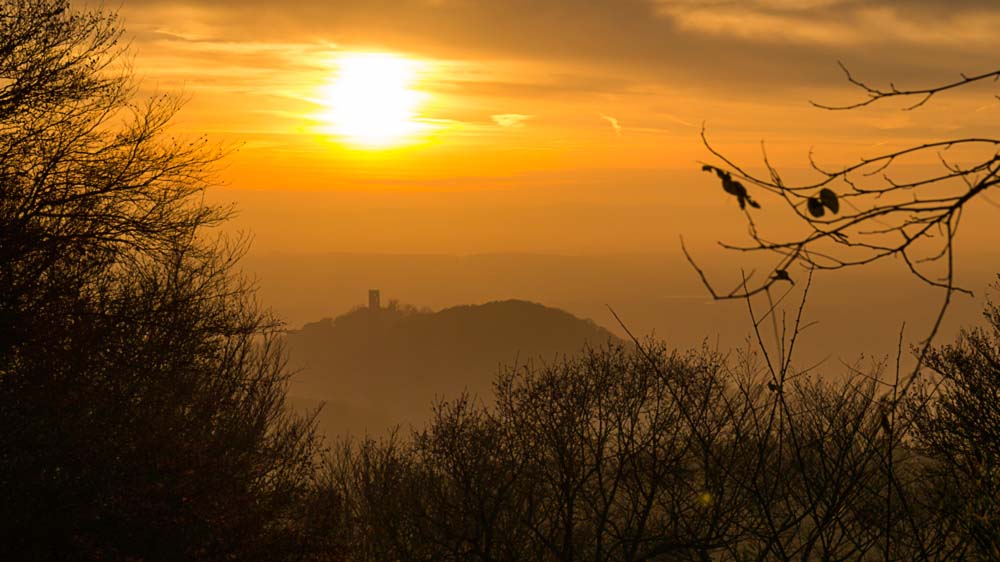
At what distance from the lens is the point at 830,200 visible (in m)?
3.60

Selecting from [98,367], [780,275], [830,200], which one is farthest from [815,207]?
[98,367]

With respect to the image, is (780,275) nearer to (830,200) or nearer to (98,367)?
(830,200)

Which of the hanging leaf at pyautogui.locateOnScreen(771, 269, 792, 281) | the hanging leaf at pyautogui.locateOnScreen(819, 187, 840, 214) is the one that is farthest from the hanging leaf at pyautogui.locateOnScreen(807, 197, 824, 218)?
the hanging leaf at pyautogui.locateOnScreen(771, 269, 792, 281)

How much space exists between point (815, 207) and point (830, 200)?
7cm

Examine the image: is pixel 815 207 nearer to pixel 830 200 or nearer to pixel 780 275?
pixel 830 200

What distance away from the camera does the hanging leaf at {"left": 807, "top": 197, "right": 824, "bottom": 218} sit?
3.63 metres

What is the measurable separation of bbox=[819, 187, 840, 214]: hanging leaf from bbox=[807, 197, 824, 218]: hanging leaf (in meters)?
0.03

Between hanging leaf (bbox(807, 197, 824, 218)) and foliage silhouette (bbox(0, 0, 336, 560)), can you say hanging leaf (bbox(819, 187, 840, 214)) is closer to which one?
hanging leaf (bbox(807, 197, 824, 218))

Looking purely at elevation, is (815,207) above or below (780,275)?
above

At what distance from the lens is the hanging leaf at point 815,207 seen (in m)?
3.63

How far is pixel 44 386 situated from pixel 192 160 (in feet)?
29.1

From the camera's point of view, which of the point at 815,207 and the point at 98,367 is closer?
the point at 815,207

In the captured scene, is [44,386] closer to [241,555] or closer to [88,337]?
[88,337]

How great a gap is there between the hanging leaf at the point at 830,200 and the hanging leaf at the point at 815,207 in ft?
0.09
